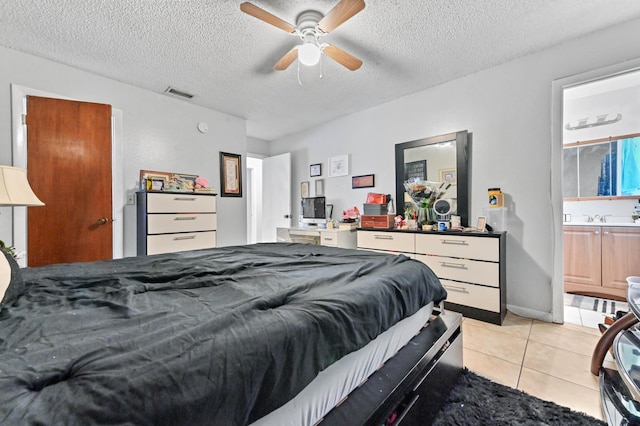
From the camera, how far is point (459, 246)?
8.52 ft

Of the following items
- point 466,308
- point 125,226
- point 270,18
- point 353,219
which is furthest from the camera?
point 353,219

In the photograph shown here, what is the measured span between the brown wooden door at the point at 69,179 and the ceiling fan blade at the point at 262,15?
6.30ft

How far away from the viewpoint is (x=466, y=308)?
257 centimetres

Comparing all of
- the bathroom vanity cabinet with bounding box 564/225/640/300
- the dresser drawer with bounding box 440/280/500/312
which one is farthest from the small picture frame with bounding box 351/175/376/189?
the bathroom vanity cabinet with bounding box 564/225/640/300

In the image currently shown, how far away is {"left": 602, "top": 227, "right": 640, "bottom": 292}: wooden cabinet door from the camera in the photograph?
282 centimetres

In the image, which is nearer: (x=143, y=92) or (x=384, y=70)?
(x=384, y=70)

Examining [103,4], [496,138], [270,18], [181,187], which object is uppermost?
[103,4]

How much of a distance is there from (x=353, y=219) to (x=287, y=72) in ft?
6.55

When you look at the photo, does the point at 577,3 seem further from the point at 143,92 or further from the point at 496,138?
the point at 143,92

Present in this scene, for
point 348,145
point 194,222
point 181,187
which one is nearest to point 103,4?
point 181,187

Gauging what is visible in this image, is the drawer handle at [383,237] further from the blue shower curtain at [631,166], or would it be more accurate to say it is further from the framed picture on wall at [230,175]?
the blue shower curtain at [631,166]

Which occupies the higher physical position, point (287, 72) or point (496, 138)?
point (287, 72)

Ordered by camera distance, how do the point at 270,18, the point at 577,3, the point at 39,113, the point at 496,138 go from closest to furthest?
the point at 270,18, the point at 577,3, the point at 39,113, the point at 496,138

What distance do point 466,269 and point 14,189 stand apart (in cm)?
346
